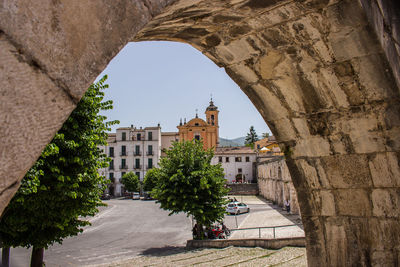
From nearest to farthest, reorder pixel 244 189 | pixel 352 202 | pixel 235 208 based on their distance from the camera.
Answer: pixel 352 202, pixel 235 208, pixel 244 189

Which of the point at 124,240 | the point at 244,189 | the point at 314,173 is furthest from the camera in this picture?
the point at 244,189

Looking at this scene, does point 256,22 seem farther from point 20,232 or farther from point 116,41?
point 20,232

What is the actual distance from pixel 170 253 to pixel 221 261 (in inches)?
130

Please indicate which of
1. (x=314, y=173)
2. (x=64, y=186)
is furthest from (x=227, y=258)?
(x=314, y=173)

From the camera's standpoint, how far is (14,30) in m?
0.97

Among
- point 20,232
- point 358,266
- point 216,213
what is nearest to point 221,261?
point 216,213

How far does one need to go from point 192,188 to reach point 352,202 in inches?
469

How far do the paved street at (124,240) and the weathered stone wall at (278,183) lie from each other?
88.2 inches

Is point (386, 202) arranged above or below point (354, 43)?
below

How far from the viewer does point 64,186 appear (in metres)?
7.55

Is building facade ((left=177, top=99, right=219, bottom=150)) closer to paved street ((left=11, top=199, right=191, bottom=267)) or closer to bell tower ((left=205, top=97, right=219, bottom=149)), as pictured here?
bell tower ((left=205, top=97, right=219, bottom=149))

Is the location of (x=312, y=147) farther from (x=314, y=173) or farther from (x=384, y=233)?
(x=384, y=233)

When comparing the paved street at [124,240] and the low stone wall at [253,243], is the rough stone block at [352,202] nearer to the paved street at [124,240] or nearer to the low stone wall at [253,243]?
the low stone wall at [253,243]

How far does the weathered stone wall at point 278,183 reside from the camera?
23.2 m
